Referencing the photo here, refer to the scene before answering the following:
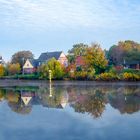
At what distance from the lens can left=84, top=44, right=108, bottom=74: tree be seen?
2630 inches

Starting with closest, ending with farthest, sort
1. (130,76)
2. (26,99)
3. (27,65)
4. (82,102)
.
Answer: (82,102) < (26,99) < (130,76) < (27,65)

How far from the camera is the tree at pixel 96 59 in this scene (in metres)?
66.8

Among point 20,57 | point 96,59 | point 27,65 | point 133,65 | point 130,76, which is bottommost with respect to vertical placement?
point 130,76

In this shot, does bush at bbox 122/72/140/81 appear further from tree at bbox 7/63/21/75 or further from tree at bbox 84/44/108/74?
tree at bbox 7/63/21/75

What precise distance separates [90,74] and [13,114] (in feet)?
159

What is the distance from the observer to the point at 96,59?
67.5 meters

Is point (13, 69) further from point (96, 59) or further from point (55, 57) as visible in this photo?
point (96, 59)

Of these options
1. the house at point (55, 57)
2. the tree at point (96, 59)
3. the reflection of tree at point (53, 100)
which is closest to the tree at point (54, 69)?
the tree at point (96, 59)

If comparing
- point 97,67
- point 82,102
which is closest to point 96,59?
point 97,67

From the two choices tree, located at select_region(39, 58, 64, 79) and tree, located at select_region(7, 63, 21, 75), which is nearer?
tree, located at select_region(39, 58, 64, 79)

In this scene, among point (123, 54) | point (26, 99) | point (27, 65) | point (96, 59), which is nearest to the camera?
point (26, 99)

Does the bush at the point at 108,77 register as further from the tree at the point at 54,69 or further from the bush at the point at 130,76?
the tree at the point at 54,69

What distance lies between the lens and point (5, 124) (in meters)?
12.5

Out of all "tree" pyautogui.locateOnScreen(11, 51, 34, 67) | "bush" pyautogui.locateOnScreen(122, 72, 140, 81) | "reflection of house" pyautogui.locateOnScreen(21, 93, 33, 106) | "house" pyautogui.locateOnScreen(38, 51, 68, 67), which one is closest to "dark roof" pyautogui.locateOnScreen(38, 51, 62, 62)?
"house" pyautogui.locateOnScreen(38, 51, 68, 67)
